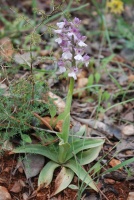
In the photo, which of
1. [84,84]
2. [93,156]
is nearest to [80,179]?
[93,156]

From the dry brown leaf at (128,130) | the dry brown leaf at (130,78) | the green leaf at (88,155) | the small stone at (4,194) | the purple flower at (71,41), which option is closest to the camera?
the purple flower at (71,41)

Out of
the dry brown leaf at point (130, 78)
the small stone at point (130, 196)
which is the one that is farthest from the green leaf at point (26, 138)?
the dry brown leaf at point (130, 78)

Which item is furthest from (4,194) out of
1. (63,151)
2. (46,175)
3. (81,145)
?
(81,145)

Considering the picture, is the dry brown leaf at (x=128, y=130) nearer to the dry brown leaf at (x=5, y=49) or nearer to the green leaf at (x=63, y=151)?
the green leaf at (x=63, y=151)

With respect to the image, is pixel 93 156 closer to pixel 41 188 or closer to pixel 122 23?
pixel 41 188

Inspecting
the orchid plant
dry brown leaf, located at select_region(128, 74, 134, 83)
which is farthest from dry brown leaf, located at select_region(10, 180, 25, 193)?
dry brown leaf, located at select_region(128, 74, 134, 83)

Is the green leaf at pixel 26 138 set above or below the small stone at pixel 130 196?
above

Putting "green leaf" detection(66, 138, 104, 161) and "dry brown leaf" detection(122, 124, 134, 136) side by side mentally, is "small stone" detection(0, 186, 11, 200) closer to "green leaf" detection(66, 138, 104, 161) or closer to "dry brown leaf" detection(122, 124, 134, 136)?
"green leaf" detection(66, 138, 104, 161)
